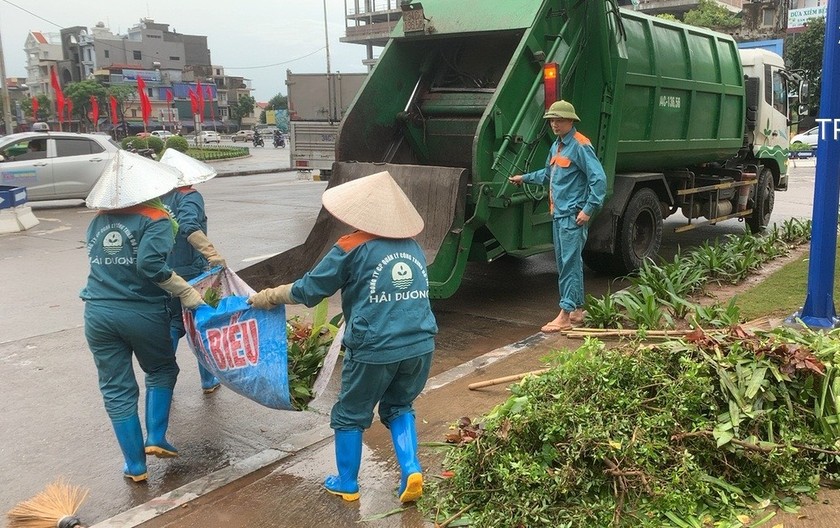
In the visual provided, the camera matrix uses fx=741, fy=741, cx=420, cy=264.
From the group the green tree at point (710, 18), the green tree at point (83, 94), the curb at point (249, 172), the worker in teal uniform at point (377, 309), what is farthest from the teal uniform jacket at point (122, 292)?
the green tree at point (83, 94)

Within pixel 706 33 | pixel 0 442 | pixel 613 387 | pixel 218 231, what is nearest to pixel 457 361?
pixel 613 387

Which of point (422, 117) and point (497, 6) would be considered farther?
point (422, 117)

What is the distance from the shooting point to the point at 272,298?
10.7 feet

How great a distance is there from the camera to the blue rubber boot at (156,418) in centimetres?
368

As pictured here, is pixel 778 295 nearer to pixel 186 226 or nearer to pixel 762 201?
pixel 186 226

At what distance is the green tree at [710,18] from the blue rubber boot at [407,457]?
133 feet

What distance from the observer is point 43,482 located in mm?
3643

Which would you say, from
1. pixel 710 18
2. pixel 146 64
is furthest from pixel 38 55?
pixel 710 18

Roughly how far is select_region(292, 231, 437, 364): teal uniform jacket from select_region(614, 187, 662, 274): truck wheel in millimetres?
4695

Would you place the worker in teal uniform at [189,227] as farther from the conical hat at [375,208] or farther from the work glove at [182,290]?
the conical hat at [375,208]

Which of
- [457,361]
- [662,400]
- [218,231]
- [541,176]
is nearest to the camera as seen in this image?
[662,400]

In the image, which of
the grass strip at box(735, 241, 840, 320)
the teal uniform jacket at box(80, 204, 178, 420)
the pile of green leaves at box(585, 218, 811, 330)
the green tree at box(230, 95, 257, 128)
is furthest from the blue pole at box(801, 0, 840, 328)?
the green tree at box(230, 95, 257, 128)

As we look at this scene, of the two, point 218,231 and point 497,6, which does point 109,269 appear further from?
point 218,231

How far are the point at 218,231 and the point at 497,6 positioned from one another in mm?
6305
